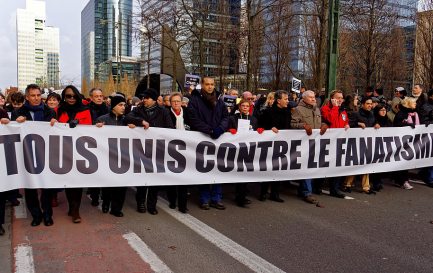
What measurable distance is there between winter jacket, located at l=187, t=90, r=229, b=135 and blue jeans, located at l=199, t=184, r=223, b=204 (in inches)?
36.5

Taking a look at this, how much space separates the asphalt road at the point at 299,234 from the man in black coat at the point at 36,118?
0.98ft

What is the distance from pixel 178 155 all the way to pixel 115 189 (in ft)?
3.41

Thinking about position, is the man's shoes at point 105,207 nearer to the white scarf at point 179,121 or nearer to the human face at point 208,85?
the white scarf at point 179,121

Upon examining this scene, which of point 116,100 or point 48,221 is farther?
point 116,100

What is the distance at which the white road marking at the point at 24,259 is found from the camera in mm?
4449

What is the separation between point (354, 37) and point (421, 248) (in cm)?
2429

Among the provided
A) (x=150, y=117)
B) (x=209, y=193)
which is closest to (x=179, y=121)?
(x=150, y=117)

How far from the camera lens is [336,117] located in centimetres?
813

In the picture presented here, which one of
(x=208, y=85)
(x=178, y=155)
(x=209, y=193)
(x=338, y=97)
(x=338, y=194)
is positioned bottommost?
(x=338, y=194)

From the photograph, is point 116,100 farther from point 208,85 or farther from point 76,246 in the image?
point 76,246

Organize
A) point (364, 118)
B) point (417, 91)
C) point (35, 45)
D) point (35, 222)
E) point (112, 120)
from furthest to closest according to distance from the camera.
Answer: point (35, 45) < point (417, 91) < point (364, 118) < point (112, 120) < point (35, 222)

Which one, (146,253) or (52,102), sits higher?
(52,102)

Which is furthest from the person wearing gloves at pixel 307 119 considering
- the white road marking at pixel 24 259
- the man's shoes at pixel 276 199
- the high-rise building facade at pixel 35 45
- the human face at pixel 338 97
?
the high-rise building facade at pixel 35 45

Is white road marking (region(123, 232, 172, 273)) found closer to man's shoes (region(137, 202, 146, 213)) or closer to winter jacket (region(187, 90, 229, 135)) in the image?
man's shoes (region(137, 202, 146, 213))
